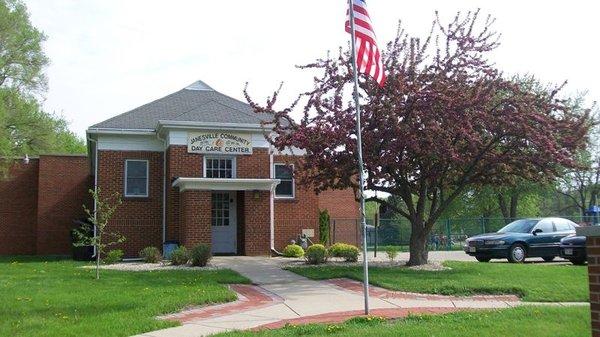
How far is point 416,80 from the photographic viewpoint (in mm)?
16453

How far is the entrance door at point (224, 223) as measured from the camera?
22.9 metres

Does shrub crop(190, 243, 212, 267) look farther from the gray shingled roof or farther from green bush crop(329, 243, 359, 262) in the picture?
the gray shingled roof

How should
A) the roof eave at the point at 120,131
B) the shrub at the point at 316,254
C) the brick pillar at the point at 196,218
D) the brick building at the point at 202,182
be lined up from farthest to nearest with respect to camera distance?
→ the roof eave at the point at 120,131, the brick building at the point at 202,182, the brick pillar at the point at 196,218, the shrub at the point at 316,254

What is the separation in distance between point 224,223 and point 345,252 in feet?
18.2

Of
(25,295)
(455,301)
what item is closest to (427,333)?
(455,301)

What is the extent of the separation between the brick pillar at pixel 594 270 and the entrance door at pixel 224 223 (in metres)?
18.4

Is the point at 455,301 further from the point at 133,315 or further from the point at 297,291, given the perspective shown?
the point at 133,315

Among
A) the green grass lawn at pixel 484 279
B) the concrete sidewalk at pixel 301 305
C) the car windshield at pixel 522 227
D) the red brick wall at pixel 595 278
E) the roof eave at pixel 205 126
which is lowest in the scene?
the concrete sidewalk at pixel 301 305

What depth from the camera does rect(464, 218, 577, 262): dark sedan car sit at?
2108 cm

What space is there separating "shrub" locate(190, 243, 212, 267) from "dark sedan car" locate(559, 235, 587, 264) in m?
10.8

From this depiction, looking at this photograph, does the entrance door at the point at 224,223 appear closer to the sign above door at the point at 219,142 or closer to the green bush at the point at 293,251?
the sign above door at the point at 219,142

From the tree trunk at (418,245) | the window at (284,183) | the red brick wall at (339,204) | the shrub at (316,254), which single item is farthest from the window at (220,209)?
the red brick wall at (339,204)

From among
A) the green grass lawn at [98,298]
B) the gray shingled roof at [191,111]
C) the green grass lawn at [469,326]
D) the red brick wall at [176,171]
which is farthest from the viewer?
the gray shingled roof at [191,111]

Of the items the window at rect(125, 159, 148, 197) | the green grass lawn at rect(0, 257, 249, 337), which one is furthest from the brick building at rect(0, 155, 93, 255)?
the green grass lawn at rect(0, 257, 249, 337)
